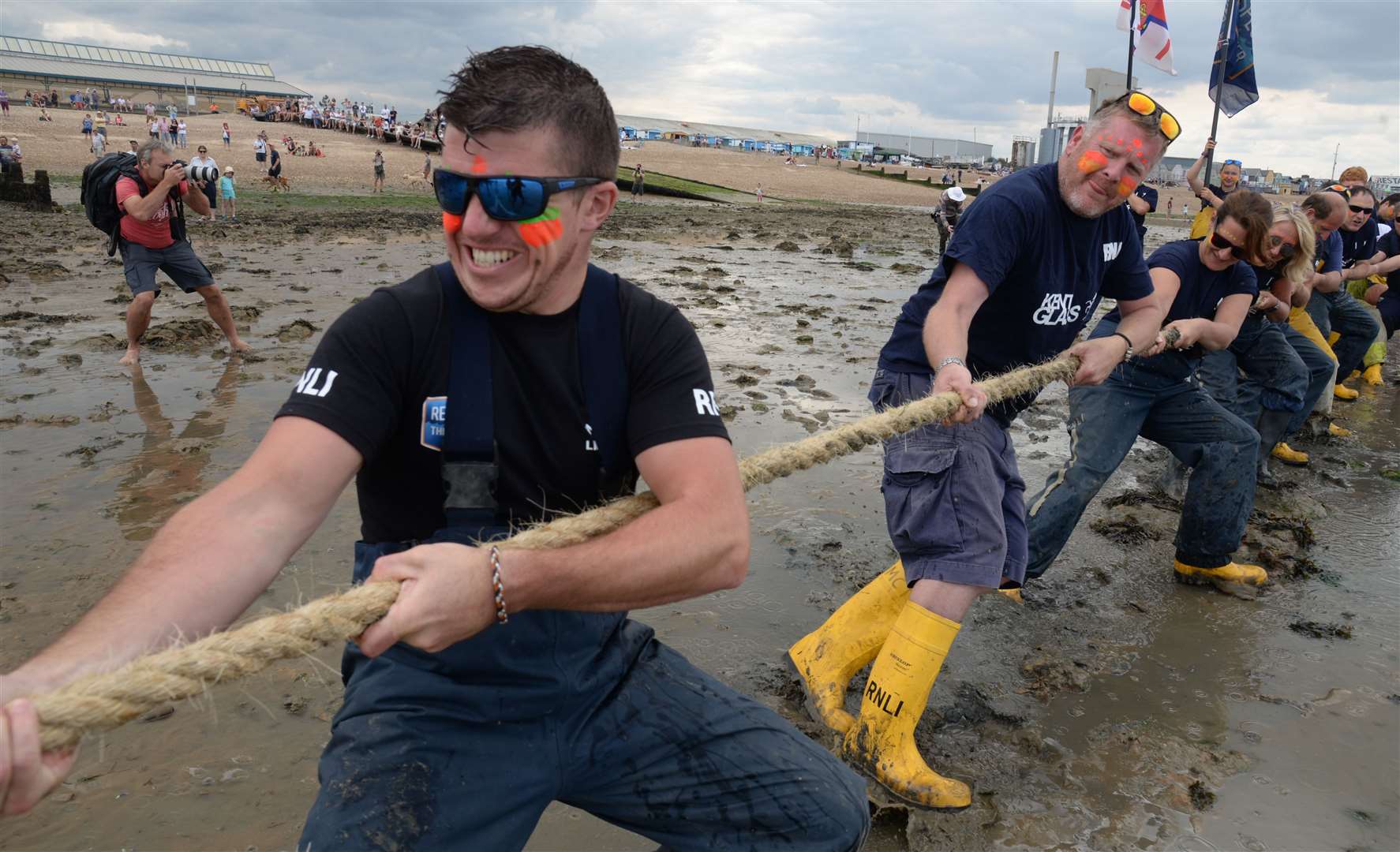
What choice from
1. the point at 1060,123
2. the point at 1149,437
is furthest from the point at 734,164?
the point at 1149,437

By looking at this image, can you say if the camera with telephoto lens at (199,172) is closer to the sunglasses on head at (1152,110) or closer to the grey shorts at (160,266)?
the grey shorts at (160,266)

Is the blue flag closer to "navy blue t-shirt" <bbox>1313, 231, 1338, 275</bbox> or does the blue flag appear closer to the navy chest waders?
"navy blue t-shirt" <bbox>1313, 231, 1338, 275</bbox>

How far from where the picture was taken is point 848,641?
373cm

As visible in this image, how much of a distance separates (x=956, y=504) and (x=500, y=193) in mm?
2089

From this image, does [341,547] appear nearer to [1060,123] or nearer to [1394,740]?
[1394,740]

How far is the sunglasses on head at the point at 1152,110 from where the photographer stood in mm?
3566

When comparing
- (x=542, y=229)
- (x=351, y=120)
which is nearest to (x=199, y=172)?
(x=542, y=229)

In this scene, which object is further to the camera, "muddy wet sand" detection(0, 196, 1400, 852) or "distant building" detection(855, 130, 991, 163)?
"distant building" detection(855, 130, 991, 163)

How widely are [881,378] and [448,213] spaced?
222 centimetres

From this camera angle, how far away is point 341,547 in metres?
4.75

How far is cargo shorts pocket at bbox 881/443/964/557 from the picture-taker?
3.27 m

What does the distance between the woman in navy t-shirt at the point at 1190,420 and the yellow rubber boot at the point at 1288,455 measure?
9.61 ft

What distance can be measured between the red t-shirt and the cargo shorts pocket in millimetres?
7473

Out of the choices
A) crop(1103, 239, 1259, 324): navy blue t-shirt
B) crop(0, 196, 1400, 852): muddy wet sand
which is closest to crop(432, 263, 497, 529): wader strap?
crop(0, 196, 1400, 852): muddy wet sand
